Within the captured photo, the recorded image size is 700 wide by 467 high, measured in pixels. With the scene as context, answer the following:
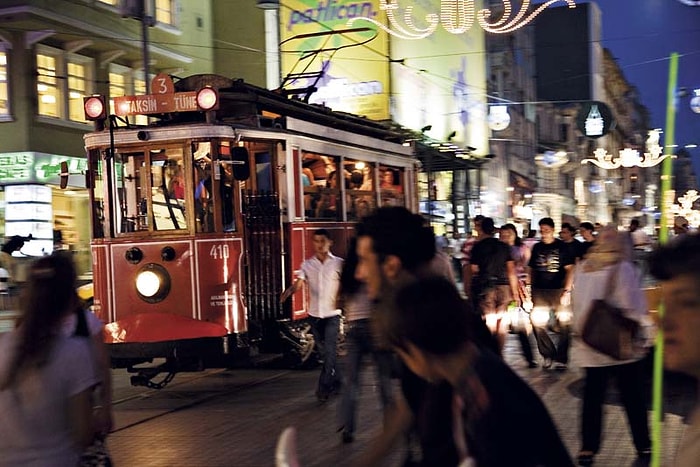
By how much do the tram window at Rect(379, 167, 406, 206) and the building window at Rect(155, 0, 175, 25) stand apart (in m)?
13.5

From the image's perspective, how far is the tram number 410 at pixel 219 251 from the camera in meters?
11.5

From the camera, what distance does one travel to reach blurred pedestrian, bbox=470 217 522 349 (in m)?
11.8

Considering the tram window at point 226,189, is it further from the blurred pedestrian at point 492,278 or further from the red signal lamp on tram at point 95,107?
the blurred pedestrian at point 492,278

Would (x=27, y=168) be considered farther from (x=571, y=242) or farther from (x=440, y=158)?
(x=571, y=242)

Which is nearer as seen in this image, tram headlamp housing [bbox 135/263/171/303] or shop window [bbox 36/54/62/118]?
tram headlamp housing [bbox 135/263/171/303]

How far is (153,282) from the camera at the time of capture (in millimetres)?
11406

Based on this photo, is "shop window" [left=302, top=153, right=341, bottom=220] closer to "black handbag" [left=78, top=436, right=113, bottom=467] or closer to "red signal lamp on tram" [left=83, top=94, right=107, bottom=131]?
"red signal lamp on tram" [left=83, top=94, right=107, bottom=131]

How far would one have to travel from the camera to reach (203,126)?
11.3 meters

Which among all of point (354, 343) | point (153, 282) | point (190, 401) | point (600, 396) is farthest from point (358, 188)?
point (600, 396)

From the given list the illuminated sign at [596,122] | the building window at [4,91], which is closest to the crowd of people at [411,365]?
the illuminated sign at [596,122]

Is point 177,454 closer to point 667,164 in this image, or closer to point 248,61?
point 667,164

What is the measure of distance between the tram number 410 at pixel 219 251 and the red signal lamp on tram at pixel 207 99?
63.7 inches

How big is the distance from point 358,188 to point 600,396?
7883 mm

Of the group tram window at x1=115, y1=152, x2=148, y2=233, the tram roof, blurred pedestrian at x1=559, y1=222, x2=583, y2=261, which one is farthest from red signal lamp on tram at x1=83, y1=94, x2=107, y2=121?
blurred pedestrian at x1=559, y1=222, x2=583, y2=261
